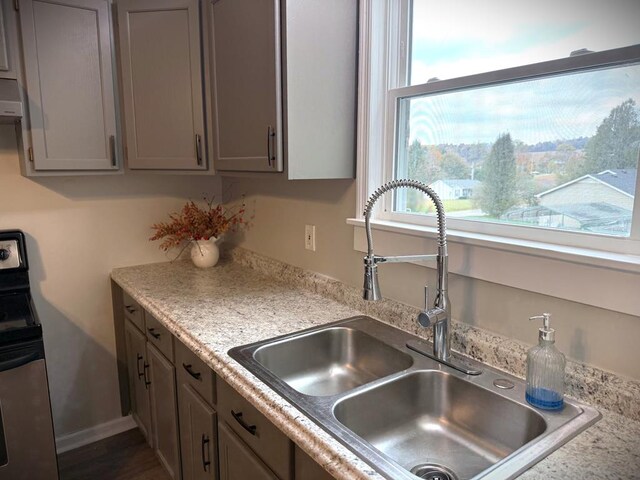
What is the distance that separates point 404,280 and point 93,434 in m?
1.96

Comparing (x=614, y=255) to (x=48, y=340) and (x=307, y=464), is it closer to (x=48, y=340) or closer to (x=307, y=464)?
(x=307, y=464)

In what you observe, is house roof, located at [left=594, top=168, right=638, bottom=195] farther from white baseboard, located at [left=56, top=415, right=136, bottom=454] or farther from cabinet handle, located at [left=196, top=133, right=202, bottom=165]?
white baseboard, located at [left=56, top=415, right=136, bottom=454]

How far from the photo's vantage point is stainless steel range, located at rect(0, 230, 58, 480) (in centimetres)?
167

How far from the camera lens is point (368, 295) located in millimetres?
1227

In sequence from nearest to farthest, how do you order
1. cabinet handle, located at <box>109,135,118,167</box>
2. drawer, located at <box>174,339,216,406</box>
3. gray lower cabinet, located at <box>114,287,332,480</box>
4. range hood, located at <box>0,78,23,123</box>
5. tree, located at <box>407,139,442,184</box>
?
gray lower cabinet, located at <box>114,287,332,480</box>
drawer, located at <box>174,339,216,406</box>
tree, located at <box>407,139,442,184</box>
range hood, located at <box>0,78,23,123</box>
cabinet handle, located at <box>109,135,118,167</box>

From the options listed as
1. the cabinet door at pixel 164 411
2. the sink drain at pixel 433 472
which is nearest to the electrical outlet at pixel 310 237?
the cabinet door at pixel 164 411

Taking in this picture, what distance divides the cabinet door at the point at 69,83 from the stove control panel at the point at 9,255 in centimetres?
42

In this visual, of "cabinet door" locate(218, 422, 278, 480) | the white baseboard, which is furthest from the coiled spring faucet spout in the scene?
the white baseboard

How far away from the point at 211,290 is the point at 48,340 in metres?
0.98

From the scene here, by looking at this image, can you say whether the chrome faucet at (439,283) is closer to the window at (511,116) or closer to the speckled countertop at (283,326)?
the speckled countertop at (283,326)

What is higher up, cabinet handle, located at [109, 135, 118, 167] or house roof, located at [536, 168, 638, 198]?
cabinet handle, located at [109, 135, 118, 167]

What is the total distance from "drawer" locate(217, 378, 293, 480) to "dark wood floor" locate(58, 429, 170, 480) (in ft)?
3.56

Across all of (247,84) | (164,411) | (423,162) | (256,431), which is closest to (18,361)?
(164,411)

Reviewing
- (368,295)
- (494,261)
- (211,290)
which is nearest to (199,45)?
(211,290)
